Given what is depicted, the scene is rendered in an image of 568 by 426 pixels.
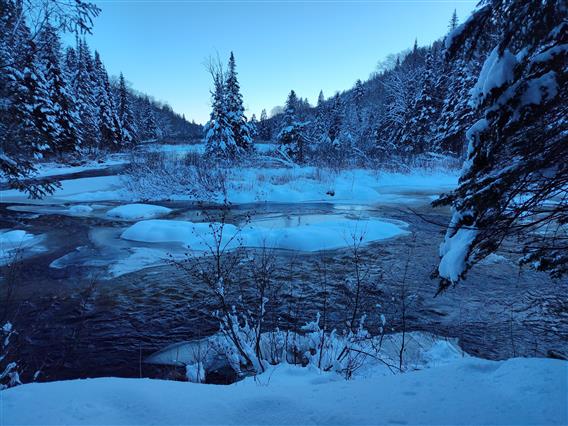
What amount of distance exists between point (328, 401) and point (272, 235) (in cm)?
744

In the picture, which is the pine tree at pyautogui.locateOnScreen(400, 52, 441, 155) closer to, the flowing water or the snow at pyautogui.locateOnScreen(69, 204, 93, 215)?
the flowing water

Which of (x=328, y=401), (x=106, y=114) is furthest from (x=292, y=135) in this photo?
(x=328, y=401)

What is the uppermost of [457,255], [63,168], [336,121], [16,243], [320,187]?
[336,121]

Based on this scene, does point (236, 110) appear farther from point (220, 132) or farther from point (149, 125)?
point (149, 125)

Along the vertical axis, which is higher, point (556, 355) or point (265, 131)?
point (265, 131)

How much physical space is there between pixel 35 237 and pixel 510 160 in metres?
11.5

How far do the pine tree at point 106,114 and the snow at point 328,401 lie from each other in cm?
4668

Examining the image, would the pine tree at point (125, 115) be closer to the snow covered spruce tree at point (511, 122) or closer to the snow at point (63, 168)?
the snow at point (63, 168)

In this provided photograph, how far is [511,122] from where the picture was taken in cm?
200

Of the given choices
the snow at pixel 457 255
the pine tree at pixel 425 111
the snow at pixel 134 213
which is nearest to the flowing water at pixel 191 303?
the snow at pixel 457 255

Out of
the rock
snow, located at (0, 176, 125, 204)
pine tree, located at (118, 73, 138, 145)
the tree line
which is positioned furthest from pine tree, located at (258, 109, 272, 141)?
the rock

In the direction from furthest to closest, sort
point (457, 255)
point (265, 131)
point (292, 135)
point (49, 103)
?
point (265, 131) < point (292, 135) < point (49, 103) < point (457, 255)

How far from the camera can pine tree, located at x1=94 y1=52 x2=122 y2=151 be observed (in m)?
42.0

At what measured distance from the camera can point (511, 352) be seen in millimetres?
4070
